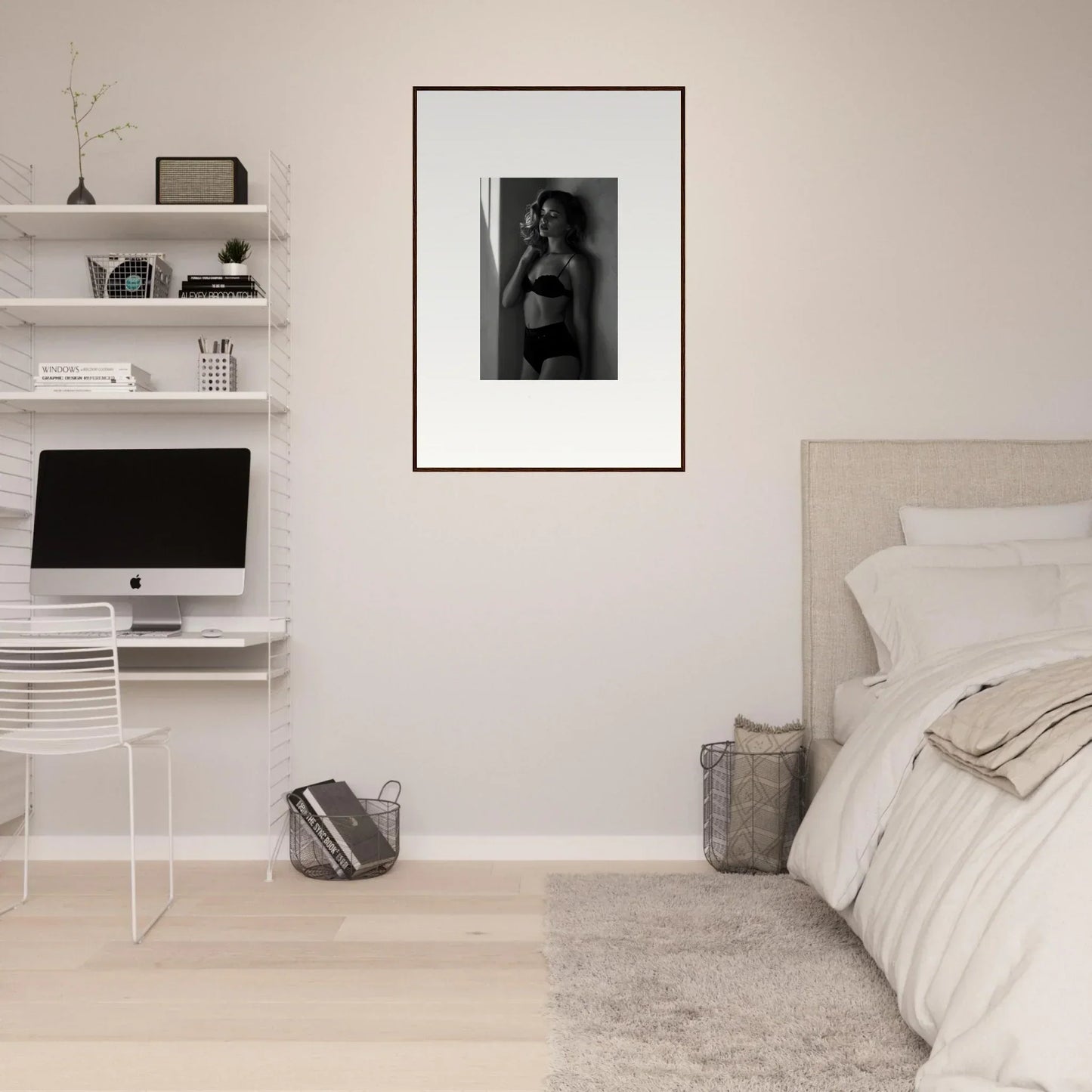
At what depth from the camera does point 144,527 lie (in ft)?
10.8

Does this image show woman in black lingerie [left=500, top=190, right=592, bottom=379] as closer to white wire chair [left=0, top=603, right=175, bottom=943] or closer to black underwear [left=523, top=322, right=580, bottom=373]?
black underwear [left=523, top=322, right=580, bottom=373]

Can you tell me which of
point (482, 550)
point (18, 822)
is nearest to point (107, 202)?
point (482, 550)

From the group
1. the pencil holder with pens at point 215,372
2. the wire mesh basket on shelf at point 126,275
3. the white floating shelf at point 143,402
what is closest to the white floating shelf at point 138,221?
the wire mesh basket on shelf at point 126,275

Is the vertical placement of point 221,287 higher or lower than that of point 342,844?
higher

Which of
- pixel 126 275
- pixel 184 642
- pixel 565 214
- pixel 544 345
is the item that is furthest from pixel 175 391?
pixel 565 214

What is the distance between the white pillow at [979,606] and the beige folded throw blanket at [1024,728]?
22.9 inches

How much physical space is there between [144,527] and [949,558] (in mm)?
Result: 2399

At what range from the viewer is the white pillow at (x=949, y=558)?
2971 millimetres

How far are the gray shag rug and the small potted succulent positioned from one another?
2.07m

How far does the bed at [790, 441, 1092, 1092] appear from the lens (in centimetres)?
157

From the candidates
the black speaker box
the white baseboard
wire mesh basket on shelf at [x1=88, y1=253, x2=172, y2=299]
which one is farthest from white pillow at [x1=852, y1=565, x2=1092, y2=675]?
wire mesh basket on shelf at [x1=88, y1=253, x2=172, y2=299]

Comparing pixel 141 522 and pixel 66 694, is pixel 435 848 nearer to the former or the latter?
pixel 66 694

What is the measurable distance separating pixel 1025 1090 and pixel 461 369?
2544mm

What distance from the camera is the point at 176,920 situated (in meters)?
2.77
